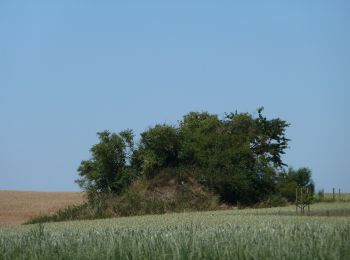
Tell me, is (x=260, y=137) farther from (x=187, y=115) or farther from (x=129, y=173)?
(x=129, y=173)

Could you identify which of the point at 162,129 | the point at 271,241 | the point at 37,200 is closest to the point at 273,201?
the point at 162,129

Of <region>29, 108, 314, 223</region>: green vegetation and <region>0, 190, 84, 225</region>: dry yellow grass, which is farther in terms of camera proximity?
<region>0, 190, 84, 225</region>: dry yellow grass

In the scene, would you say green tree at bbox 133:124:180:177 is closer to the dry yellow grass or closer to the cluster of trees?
the cluster of trees

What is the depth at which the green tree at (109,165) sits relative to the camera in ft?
122

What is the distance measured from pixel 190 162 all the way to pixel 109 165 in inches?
196

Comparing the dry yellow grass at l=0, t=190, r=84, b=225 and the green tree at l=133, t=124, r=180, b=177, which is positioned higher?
the green tree at l=133, t=124, r=180, b=177

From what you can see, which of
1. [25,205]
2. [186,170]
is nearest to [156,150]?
[186,170]

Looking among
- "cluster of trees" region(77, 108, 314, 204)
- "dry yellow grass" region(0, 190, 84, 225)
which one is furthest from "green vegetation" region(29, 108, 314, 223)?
"dry yellow grass" region(0, 190, 84, 225)

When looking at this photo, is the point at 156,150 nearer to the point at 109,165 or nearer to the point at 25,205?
the point at 109,165

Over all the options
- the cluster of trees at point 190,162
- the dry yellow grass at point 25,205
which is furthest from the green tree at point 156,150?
the dry yellow grass at point 25,205

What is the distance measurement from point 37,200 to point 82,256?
45.9 m

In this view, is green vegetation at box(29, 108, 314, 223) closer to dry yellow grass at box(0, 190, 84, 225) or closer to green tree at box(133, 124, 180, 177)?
green tree at box(133, 124, 180, 177)

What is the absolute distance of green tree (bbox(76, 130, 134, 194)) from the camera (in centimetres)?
3731

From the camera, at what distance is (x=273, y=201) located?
38.4 m
